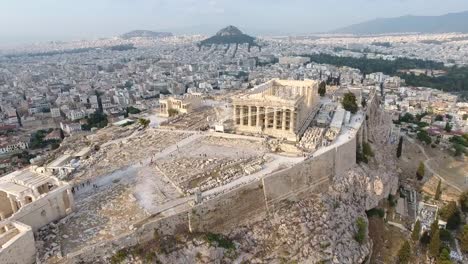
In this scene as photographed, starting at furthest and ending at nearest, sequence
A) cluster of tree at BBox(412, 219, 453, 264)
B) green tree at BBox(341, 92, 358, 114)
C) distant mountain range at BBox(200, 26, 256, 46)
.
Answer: distant mountain range at BBox(200, 26, 256, 46) < green tree at BBox(341, 92, 358, 114) < cluster of tree at BBox(412, 219, 453, 264)

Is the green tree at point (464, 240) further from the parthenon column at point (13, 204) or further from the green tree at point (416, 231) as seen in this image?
the parthenon column at point (13, 204)

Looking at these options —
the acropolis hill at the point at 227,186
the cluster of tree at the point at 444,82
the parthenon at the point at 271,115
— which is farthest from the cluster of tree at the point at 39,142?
the cluster of tree at the point at 444,82

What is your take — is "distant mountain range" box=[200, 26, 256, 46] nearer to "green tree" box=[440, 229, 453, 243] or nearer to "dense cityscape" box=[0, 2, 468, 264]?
"dense cityscape" box=[0, 2, 468, 264]

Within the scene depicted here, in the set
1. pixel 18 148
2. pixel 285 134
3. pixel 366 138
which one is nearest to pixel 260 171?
pixel 285 134

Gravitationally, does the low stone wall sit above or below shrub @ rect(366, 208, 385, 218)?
above

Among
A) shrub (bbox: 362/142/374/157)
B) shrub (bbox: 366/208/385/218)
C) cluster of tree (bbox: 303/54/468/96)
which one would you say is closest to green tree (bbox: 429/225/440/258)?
shrub (bbox: 366/208/385/218)

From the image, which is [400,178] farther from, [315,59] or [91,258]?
[315,59]
